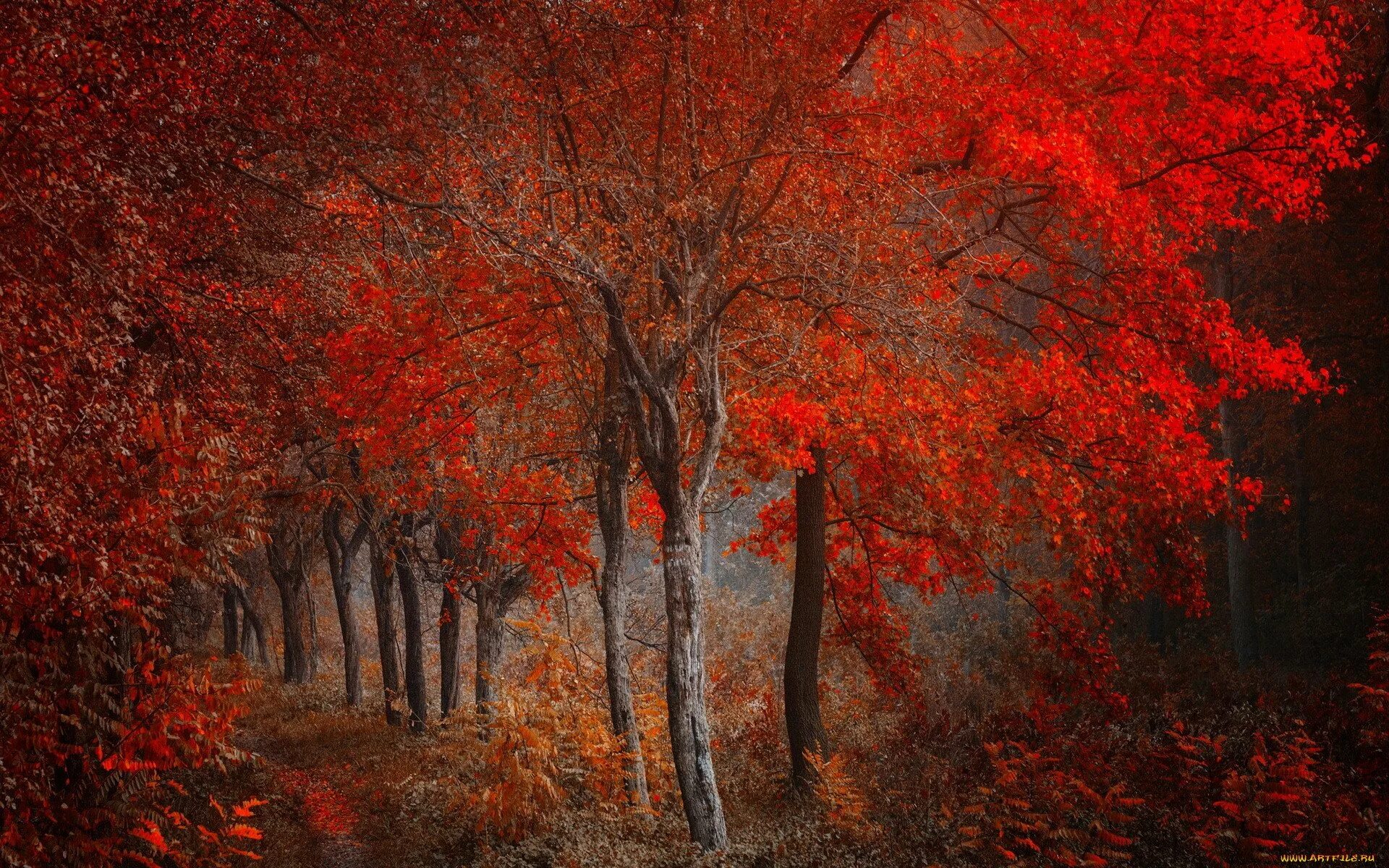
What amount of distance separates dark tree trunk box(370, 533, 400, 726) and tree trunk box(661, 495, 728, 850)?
11.4 meters

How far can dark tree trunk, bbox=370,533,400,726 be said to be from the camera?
19219 mm

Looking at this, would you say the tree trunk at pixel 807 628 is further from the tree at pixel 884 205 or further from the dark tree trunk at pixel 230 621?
the dark tree trunk at pixel 230 621

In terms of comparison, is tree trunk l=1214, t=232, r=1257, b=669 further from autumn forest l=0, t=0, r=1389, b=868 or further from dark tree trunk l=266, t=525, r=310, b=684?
dark tree trunk l=266, t=525, r=310, b=684

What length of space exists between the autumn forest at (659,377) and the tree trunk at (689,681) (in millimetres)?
43

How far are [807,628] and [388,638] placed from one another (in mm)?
→ 11577

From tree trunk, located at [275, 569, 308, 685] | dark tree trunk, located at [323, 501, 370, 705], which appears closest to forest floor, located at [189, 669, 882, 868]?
dark tree trunk, located at [323, 501, 370, 705]

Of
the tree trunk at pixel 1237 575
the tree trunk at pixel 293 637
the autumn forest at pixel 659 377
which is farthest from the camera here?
the tree trunk at pixel 293 637

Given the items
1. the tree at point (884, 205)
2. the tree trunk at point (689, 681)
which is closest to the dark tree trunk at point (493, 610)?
the tree at point (884, 205)

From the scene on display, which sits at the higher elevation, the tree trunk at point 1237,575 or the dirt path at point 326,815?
the tree trunk at point 1237,575

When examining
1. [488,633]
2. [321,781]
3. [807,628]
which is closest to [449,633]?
[488,633]

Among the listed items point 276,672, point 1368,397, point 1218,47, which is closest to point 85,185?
point 1218,47

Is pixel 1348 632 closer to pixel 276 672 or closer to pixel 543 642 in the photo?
pixel 543 642

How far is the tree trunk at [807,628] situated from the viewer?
40.2 feet

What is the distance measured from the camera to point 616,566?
1195 centimetres
